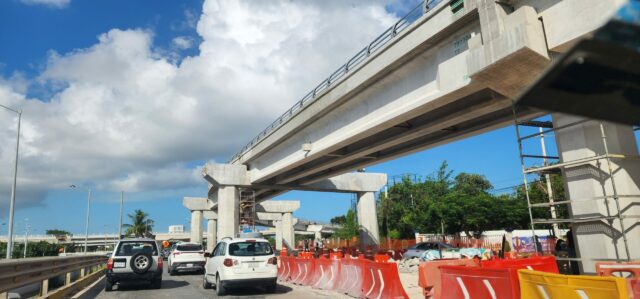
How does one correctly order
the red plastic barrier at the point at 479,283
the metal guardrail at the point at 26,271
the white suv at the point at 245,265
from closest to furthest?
1. the red plastic barrier at the point at 479,283
2. the metal guardrail at the point at 26,271
3. the white suv at the point at 245,265

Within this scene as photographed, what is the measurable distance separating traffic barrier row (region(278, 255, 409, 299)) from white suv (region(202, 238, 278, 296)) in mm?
1786

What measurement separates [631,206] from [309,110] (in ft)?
47.1

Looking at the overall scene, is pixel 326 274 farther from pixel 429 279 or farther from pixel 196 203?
pixel 196 203

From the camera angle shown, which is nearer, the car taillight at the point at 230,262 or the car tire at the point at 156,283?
the car taillight at the point at 230,262

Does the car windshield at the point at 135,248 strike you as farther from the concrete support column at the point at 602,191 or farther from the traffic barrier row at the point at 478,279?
the concrete support column at the point at 602,191

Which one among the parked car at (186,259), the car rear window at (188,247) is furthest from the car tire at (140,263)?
the car rear window at (188,247)

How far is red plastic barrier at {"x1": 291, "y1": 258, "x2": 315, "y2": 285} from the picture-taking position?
51.2 ft

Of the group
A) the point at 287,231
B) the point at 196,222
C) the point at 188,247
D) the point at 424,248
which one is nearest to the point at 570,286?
the point at 188,247

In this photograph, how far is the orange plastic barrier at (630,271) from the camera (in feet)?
19.6

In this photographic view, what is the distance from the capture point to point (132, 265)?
14883 mm

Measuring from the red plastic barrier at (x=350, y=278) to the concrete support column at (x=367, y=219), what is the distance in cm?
2252

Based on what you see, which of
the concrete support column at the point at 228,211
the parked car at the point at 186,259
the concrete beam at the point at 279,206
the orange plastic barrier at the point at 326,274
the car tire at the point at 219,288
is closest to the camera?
the car tire at the point at 219,288

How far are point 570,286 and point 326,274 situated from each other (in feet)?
31.7

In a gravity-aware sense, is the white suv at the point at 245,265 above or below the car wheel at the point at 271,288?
above
